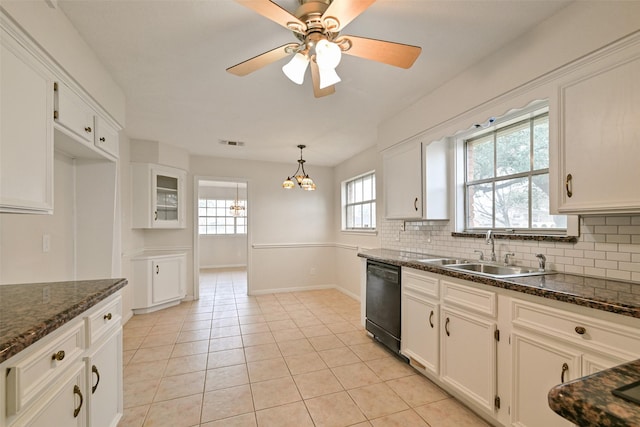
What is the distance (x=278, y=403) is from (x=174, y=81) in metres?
2.70

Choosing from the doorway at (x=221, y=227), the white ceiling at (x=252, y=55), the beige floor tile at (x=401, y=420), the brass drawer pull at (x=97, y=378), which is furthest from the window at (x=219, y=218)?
the beige floor tile at (x=401, y=420)

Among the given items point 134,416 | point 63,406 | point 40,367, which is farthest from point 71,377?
point 134,416

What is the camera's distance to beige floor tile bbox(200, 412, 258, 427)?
1.86 m

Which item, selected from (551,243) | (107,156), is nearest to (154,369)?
(107,156)

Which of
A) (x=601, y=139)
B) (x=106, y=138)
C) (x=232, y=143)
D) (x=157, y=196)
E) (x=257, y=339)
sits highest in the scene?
A: (x=232, y=143)

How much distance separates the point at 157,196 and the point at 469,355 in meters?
4.39

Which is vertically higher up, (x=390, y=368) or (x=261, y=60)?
(x=261, y=60)

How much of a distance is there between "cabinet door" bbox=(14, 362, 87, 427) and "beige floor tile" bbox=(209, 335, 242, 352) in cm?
171

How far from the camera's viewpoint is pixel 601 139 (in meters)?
1.50

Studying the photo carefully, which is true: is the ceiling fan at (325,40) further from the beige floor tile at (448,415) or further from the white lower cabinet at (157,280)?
the white lower cabinet at (157,280)

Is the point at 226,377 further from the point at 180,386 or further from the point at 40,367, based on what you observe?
the point at 40,367

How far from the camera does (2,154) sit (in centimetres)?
121

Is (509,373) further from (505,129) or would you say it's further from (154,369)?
(154,369)

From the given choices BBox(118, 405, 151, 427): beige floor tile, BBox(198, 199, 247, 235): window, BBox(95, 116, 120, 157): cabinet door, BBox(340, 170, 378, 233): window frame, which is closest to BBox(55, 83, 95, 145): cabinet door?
BBox(95, 116, 120, 157): cabinet door
